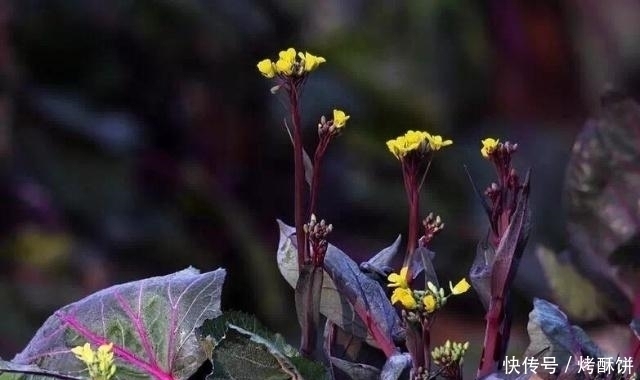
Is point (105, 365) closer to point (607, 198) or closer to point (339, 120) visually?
point (339, 120)

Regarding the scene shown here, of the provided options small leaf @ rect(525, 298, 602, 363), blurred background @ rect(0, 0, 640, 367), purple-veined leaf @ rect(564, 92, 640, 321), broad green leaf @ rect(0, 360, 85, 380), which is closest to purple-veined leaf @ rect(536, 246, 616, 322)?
purple-veined leaf @ rect(564, 92, 640, 321)

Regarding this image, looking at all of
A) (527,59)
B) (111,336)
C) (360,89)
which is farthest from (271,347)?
(527,59)

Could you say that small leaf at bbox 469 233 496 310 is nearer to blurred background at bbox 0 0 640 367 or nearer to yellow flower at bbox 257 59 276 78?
yellow flower at bbox 257 59 276 78

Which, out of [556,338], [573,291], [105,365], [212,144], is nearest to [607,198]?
[573,291]

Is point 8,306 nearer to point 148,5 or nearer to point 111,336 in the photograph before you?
point 148,5

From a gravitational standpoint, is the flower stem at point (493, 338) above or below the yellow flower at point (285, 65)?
below

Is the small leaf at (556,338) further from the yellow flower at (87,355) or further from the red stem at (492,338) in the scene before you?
the yellow flower at (87,355)

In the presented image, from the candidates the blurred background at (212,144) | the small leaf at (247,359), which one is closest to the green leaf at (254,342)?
the small leaf at (247,359)
